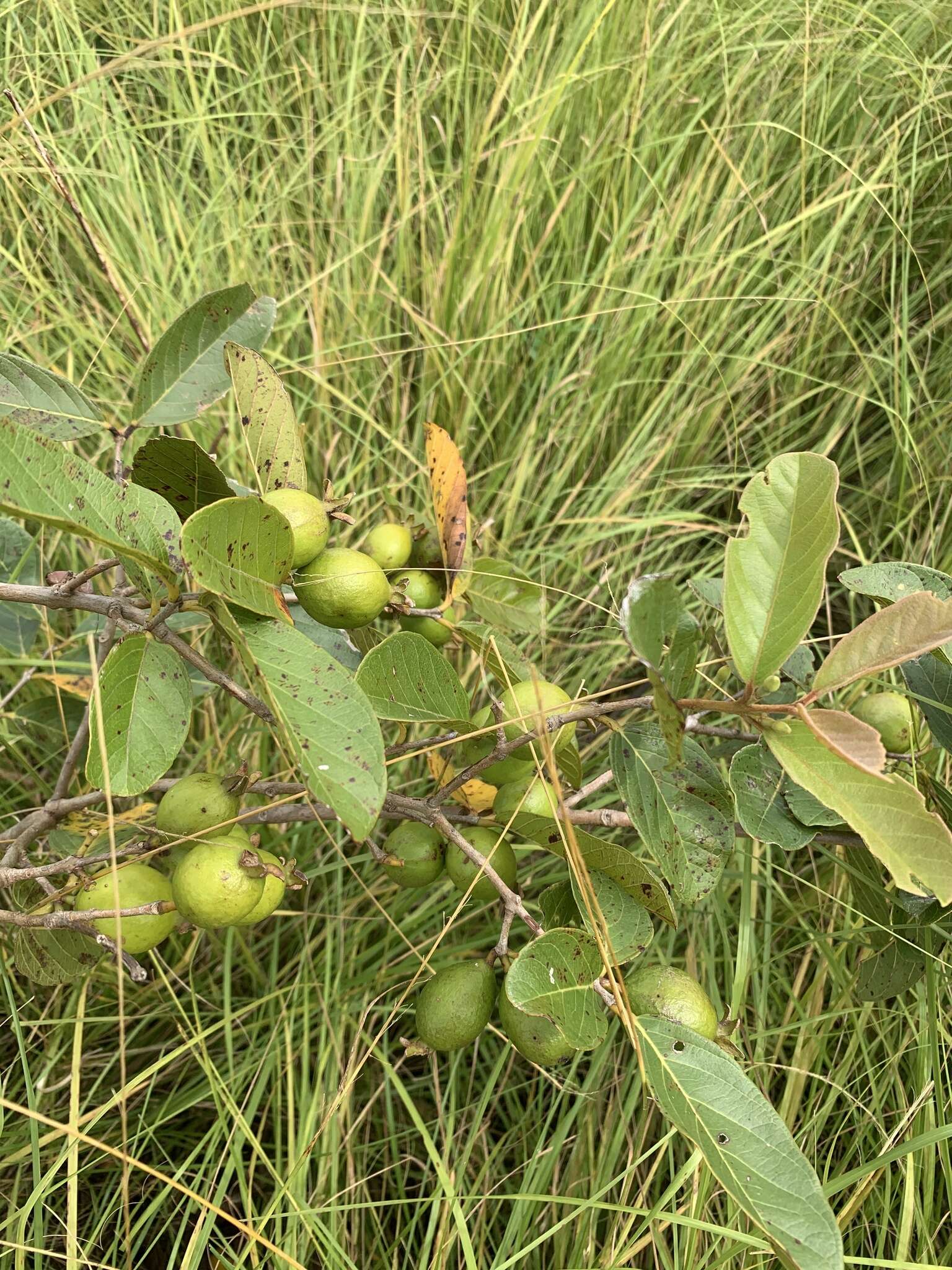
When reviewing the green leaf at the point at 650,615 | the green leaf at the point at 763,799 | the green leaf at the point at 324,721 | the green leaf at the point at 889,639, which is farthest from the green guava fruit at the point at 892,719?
the green leaf at the point at 324,721

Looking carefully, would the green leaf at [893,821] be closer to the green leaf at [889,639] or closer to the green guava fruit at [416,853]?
the green leaf at [889,639]

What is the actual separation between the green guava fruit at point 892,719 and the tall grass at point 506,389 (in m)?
0.32

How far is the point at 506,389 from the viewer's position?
68.6 inches

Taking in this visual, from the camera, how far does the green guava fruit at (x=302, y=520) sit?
0.64 meters

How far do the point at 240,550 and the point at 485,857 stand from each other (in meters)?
0.34

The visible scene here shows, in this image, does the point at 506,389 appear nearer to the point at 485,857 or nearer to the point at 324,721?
the point at 485,857

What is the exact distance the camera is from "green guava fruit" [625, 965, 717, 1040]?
26.2 inches

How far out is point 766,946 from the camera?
118 centimetres

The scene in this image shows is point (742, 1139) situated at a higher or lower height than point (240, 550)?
lower

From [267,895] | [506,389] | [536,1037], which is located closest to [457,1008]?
[536,1037]

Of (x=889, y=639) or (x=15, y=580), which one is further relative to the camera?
(x=15, y=580)

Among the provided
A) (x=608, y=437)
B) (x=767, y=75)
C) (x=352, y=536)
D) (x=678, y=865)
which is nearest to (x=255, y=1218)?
(x=678, y=865)

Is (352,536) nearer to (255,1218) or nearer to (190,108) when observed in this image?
(255,1218)

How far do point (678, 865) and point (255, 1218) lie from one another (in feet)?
2.29
